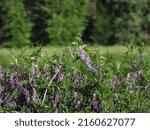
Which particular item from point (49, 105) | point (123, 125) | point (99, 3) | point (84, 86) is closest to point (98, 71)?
point (84, 86)

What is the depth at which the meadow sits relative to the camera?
5461 mm

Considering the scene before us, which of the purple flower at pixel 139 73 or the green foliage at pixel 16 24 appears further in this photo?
the green foliage at pixel 16 24

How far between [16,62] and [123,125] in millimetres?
1461

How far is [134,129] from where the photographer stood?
4.88 m

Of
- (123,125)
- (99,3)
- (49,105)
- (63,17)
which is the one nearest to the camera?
(123,125)

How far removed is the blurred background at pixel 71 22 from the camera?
35.8 metres

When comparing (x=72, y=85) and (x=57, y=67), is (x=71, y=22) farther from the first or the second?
(x=72, y=85)

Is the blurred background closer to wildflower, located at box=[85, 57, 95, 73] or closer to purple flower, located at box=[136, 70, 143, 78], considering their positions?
purple flower, located at box=[136, 70, 143, 78]

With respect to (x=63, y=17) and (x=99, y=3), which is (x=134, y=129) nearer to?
(x=63, y=17)

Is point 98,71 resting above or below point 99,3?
above

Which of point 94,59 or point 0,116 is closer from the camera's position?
point 0,116

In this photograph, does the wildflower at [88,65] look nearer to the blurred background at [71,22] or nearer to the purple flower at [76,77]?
the purple flower at [76,77]

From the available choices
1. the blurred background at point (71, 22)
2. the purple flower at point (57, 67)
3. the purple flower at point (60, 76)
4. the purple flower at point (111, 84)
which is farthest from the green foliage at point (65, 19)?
the purple flower at point (111, 84)

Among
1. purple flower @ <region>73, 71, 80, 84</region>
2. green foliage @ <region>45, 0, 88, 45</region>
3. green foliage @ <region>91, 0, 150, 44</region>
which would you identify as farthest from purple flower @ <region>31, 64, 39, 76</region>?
green foliage @ <region>45, 0, 88, 45</region>
